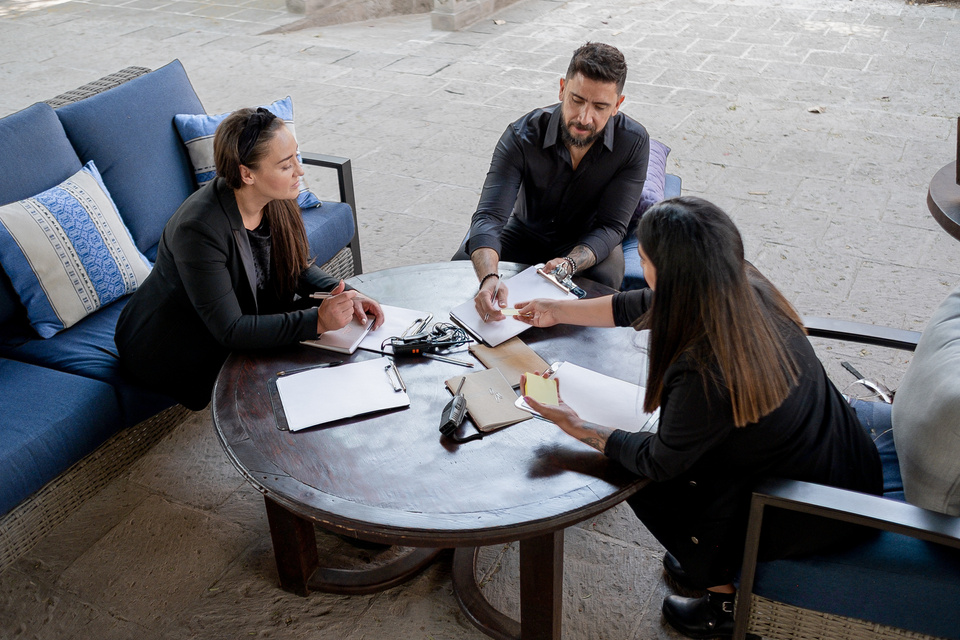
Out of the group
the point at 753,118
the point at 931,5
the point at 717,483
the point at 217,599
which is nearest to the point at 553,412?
the point at 717,483

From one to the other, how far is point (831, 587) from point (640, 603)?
632 millimetres

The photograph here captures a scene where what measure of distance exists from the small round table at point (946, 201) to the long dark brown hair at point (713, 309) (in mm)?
1308

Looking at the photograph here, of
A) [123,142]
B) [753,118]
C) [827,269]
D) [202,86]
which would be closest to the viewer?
[123,142]

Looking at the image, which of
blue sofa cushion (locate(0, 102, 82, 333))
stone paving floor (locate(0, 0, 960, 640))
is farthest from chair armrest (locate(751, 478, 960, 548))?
blue sofa cushion (locate(0, 102, 82, 333))

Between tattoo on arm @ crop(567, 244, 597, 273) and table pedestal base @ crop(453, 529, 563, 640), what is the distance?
1.03 metres

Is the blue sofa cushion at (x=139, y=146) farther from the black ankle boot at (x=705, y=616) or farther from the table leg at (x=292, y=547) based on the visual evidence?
the black ankle boot at (x=705, y=616)

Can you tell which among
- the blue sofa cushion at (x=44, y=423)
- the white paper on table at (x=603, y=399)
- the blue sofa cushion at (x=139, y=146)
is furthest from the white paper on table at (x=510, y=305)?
the blue sofa cushion at (x=139, y=146)

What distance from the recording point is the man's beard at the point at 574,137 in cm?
271

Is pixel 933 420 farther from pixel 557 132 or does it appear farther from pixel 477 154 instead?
pixel 477 154

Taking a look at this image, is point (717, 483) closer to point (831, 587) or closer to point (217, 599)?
point (831, 587)

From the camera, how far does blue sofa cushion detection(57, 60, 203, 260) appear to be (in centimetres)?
296

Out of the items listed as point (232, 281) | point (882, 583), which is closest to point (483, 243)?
point (232, 281)

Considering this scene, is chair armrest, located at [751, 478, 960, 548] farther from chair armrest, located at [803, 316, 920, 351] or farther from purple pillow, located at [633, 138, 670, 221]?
purple pillow, located at [633, 138, 670, 221]

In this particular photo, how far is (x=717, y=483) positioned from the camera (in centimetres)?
176
